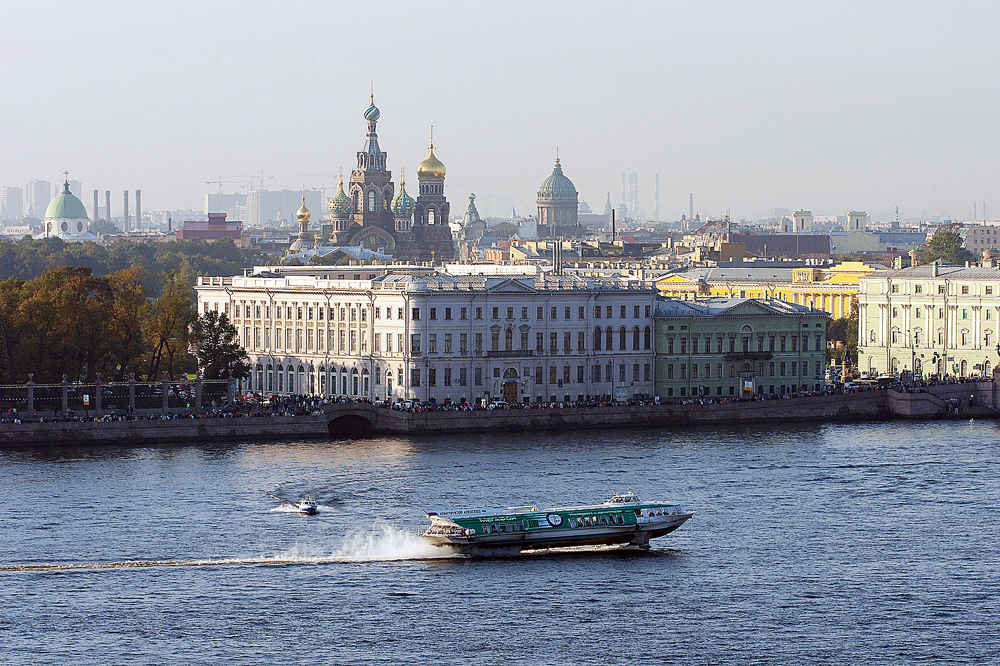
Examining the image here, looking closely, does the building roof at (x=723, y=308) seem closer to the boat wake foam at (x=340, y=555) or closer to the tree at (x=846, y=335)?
the tree at (x=846, y=335)

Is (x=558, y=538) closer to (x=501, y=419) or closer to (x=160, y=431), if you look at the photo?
(x=160, y=431)

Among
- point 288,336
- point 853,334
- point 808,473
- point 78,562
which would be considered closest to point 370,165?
point 853,334

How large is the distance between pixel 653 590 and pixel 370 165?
123629mm

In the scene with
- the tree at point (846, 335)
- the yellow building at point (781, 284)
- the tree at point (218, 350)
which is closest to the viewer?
the tree at point (218, 350)

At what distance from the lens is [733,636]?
45.4 metres

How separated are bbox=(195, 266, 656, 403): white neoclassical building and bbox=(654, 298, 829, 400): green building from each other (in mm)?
918

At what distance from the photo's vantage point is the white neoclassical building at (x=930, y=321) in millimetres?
97938

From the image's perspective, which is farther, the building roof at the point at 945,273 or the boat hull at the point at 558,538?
the building roof at the point at 945,273

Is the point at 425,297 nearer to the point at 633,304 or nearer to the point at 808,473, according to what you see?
the point at 633,304

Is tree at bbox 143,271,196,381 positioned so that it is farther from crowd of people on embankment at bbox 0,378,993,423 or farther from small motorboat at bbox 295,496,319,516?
small motorboat at bbox 295,496,319,516

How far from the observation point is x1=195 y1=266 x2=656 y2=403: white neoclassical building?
82688mm

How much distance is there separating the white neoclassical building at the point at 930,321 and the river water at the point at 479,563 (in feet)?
86.4

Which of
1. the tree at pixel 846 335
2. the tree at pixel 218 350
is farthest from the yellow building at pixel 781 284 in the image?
the tree at pixel 218 350

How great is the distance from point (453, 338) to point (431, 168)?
95106mm
